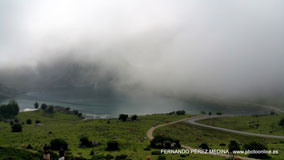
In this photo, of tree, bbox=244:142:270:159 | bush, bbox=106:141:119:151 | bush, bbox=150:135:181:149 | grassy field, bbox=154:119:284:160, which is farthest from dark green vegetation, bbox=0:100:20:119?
tree, bbox=244:142:270:159

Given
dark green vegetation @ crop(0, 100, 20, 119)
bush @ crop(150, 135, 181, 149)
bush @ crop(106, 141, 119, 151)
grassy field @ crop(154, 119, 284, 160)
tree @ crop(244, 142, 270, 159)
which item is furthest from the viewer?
dark green vegetation @ crop(0, 100, 20, 119)

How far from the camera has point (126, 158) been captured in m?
41.0

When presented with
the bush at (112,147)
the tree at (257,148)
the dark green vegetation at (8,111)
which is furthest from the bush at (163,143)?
the dark green vegetation at (8,111)

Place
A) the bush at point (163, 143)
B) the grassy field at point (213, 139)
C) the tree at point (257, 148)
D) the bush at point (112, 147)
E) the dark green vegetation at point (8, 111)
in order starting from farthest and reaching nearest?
the dark green vegetation at point (8, 111)
the grassy field at point (213, 139)
the bush at point (163, 143)
the bush at point (112, 147)
the tree at point (257, 148)

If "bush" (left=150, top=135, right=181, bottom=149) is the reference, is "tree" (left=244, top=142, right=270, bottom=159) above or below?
above

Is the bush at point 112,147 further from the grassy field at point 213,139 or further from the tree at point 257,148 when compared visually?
the tree at point 257,148

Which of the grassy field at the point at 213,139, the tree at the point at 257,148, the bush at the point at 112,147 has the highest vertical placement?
the tree at the point at 257,148

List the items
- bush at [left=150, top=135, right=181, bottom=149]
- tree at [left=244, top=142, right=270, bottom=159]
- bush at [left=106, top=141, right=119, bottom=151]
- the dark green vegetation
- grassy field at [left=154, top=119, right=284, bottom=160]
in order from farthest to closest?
the dark green vegetation → grassy field at [left=154, top=119, right=284, bottom=160] → bush at [left=150, top=135, right=181, bottom=149] → bush at [left=106, top=141, right=119, bottom=151] → tree at [left=244, top=142, right=270, bottom=159]

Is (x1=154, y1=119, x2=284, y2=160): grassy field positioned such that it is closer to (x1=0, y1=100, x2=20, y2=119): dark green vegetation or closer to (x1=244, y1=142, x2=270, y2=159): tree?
(x1=244, y1=142, x2=270, y2=159): tree

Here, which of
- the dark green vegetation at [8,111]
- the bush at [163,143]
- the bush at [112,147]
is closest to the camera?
the bush at [112,147]

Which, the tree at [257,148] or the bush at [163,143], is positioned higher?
the tree at [257,148]

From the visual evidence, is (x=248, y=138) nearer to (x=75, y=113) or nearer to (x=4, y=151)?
(x=4, y=151)

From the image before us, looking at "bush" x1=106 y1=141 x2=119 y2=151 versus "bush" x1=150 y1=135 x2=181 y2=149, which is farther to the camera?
"bush" x1=150 y1=135 x2=181 y2=149

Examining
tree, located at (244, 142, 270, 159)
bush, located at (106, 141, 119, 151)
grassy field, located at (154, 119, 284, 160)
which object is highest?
tree, located at (244, 142, 270, 159)
